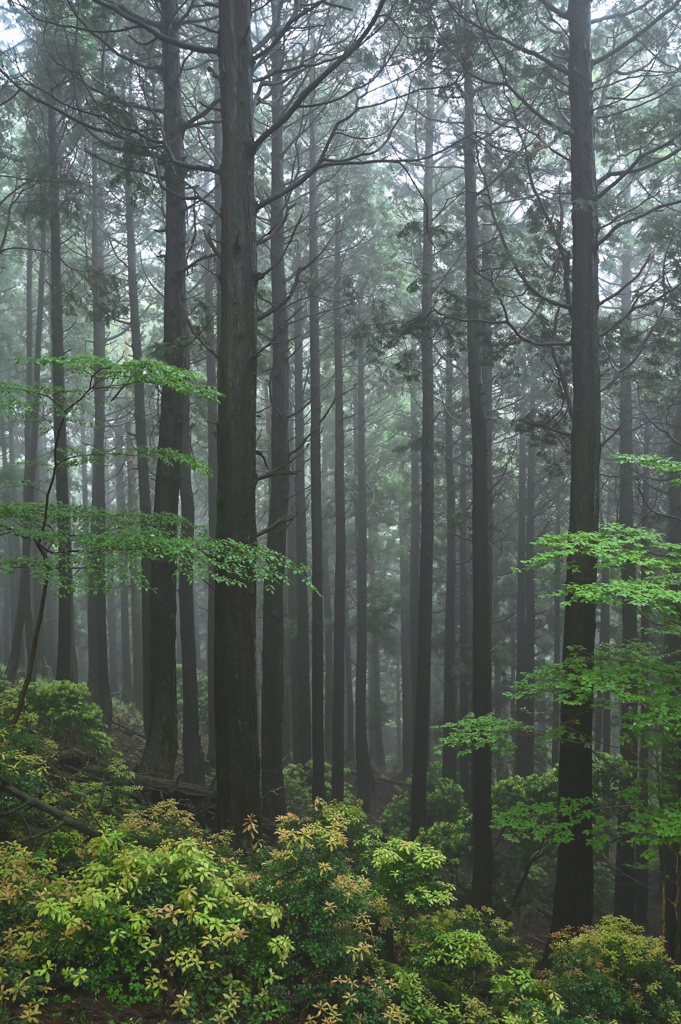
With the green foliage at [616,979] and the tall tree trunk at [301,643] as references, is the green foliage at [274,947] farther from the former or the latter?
the tall tree trunk at [301,643]

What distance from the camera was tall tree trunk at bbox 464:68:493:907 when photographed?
11.6 metres

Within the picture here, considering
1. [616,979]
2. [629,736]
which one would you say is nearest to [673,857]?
[629,736]

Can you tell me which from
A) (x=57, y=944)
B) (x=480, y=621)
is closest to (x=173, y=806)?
(x=57, y=944)

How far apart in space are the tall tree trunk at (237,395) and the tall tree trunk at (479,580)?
5.10 metres

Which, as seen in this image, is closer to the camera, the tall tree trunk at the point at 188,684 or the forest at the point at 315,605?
the forest at the point at 315,605

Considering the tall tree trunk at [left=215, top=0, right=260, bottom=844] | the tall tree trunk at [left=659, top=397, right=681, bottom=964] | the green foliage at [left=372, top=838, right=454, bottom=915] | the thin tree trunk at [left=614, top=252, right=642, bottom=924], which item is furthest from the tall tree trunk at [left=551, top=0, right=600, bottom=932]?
the tall tree trunk at [left=215, top=0, right=260, bottom=844]

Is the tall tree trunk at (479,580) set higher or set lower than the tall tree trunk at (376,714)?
higher

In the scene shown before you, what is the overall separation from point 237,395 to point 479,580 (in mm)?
6752

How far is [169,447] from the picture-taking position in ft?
34.7

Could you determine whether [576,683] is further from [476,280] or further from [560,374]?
[476,280]

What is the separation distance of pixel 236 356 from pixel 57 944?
18.4ft

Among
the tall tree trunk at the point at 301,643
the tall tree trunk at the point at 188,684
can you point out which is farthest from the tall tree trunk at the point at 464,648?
the tall tree trunk at the point at 188,684

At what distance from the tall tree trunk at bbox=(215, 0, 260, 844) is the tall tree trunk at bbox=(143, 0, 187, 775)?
9.11 feet

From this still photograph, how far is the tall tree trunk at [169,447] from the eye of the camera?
1028 centimetres
